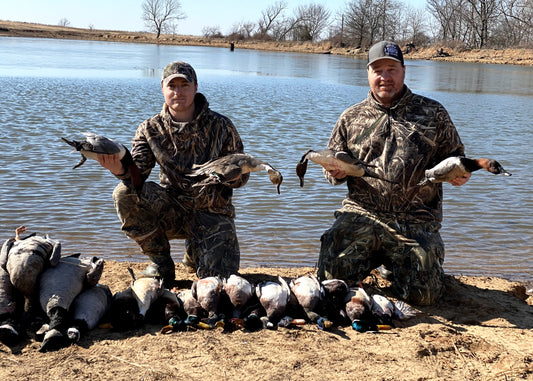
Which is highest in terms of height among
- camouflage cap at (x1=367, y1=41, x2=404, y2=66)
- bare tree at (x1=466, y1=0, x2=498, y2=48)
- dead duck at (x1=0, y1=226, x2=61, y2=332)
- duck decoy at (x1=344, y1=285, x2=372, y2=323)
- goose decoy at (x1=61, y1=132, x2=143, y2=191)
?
bare tree at (x1=466, y1=0, x2=498, y2=48)

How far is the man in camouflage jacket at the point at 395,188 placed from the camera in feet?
17.5

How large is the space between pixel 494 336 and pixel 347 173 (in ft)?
5.82

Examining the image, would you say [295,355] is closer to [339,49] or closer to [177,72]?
[177,72]

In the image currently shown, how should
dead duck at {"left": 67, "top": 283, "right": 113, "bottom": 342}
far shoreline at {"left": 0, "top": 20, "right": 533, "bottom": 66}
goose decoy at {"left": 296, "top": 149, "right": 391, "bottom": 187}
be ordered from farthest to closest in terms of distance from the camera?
far shoreline at {"left": 0, "top": 20, "right": 533, "bottom": 66}
goose decoy at {"left": 296, "top": 149, "right": 391, "bottom": 187}
dead duck at {"left": 67, "top": 283, "right": 113, "bottom": 342}

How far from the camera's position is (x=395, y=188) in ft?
17.7

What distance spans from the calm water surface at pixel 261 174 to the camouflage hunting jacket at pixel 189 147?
1583 millimetres

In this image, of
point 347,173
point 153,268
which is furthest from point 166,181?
point 347,173

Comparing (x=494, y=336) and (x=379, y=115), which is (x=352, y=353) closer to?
(x=494, y=336)

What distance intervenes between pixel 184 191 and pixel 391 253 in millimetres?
1957

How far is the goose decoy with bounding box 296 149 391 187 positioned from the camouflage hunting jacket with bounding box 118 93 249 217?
650 mm

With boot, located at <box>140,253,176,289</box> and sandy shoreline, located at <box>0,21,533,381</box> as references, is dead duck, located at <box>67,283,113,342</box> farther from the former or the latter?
boot, located at <box>140,253,176,289</box>

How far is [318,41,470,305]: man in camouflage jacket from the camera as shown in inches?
211

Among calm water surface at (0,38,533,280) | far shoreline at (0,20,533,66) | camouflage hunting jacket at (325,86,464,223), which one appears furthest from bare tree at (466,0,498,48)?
camouflage hunting jacket at (325,86,464,223)

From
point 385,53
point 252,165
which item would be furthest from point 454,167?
point 252,165
